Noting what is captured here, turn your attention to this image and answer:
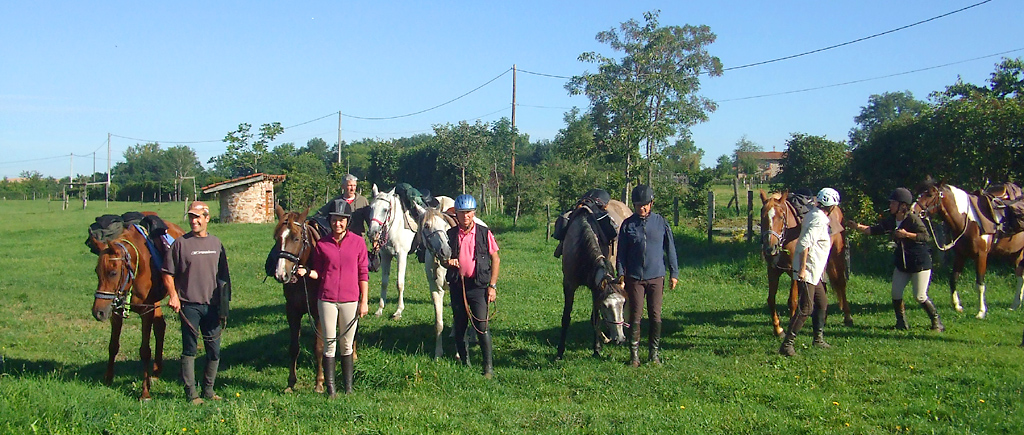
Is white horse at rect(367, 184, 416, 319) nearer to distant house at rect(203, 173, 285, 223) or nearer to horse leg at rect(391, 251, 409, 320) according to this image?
horse leg at rect(391, 251, 409, 320)

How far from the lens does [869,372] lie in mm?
6504

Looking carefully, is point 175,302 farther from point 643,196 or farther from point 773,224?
point 773,224

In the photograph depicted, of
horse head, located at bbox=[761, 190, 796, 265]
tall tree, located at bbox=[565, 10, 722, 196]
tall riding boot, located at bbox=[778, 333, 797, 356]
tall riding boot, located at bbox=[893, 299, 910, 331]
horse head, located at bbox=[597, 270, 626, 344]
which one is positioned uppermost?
tall tree, located at bbox=[565, 10, 722, 196]

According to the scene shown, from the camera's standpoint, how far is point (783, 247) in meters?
8.28

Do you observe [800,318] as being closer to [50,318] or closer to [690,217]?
[50,318]

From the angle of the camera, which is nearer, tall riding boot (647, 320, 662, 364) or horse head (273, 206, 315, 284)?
horse head (273, 206, 315, 284)

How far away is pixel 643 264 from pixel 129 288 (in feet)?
16.3

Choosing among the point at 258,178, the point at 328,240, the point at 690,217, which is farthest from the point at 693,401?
the point at 258,178

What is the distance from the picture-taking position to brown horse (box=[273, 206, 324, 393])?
5969 millimetres

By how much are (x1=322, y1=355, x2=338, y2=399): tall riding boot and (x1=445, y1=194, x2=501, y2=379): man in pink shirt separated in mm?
1417

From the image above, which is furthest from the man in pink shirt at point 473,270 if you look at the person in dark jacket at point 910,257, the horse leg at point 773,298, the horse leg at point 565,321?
the person in dark jacket at point 910,257

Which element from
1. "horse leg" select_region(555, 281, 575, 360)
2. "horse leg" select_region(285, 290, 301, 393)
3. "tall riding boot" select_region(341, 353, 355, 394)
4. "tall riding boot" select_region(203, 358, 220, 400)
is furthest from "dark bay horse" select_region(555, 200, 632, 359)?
"tall riding boot" select_region(203, 358, 220, 400)

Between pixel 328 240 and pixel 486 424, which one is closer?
pixel 486 424

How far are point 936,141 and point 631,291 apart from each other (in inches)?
408
